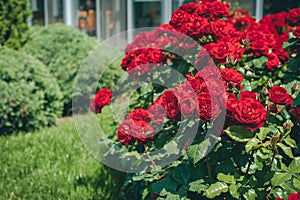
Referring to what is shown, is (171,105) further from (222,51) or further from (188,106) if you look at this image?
(222,51)

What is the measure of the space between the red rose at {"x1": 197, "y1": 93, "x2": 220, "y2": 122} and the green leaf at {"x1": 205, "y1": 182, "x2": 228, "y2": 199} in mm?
376

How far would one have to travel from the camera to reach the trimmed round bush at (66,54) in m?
6.20

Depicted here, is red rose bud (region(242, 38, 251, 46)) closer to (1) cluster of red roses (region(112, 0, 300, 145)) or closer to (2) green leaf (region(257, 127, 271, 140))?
(1) cluster of red roses (region(112, 0, 300, 145))

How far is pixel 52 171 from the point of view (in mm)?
3873

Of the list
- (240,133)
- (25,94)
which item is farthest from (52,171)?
(240,133)

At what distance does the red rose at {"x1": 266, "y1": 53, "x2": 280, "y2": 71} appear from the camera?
2.81 metres

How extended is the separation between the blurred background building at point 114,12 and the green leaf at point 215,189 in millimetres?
4035

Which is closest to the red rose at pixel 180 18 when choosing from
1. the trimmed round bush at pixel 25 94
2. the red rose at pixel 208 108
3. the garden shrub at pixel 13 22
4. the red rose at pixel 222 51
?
the red rose at pixel 222 51

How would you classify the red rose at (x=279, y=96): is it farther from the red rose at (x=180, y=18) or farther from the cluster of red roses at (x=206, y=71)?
the red rose at (x=180, y=18)

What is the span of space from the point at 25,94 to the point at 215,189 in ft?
11.8

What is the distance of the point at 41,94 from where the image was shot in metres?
5.36

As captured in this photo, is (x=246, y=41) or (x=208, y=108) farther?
(x=246, y=41)

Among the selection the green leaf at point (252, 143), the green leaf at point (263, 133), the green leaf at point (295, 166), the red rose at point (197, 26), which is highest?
the red rose at point (197, 26)

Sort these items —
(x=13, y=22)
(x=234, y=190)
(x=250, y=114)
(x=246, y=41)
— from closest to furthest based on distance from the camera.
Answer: (x=250, y=114) < (x=234, y=190) < (x=246, y=41) < (x=13, y=22)
